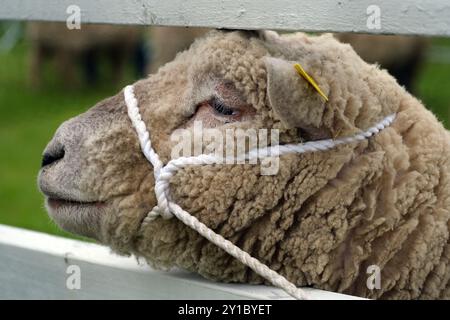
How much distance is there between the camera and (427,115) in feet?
7.75

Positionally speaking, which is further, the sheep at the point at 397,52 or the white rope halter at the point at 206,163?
the sheep at the point at 397,52

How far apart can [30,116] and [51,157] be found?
9168 mm

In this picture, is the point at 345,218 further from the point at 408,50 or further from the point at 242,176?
the point at 408,50

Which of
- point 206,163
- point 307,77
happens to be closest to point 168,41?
point 206,163

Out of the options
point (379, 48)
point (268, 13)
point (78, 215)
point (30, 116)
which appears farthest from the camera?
point (30, 116)

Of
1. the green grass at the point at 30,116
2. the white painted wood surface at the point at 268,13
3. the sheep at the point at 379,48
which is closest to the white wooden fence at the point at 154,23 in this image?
the white painted wood surface at the point at 268,13

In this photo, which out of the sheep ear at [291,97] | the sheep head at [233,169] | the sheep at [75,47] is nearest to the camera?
the sheep ear at [291,97]

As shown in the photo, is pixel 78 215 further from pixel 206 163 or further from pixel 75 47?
pixel 75 47

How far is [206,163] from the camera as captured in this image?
6.93 feet

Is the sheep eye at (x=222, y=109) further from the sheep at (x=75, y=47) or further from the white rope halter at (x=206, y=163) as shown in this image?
the sheep at (x=75, y=47)

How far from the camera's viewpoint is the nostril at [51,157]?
7.47 ft

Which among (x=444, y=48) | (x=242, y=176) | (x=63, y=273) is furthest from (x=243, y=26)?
(x=444, y=48)

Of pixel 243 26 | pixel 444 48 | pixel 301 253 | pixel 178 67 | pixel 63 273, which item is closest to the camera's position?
pixel 243 26

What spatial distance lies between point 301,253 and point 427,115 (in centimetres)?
62
